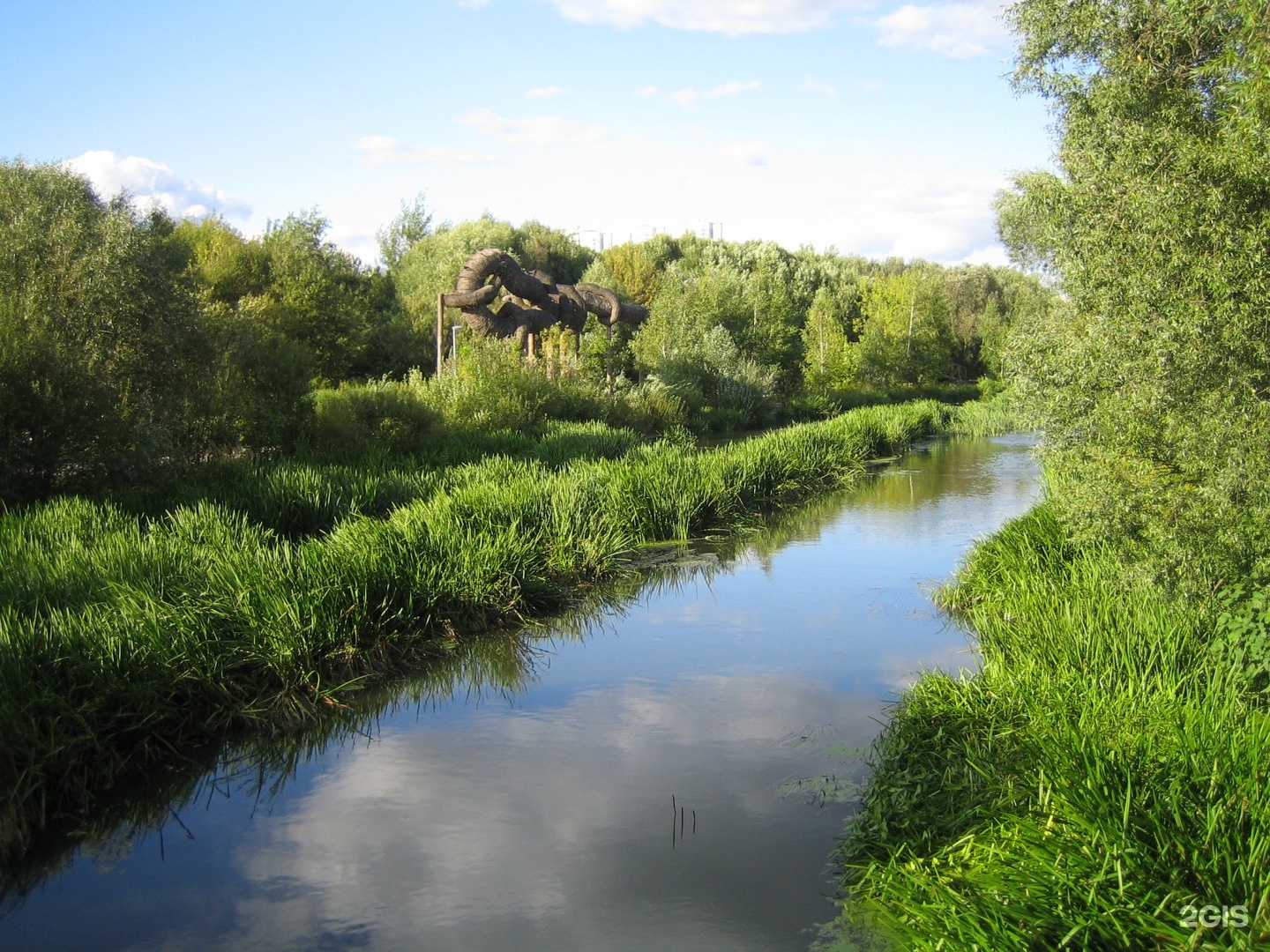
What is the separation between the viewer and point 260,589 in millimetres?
7266

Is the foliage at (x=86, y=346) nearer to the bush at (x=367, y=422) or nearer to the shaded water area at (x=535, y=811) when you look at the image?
the bush at (x=367, y=422)

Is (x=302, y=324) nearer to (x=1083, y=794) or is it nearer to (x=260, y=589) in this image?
(x=260, y=589)

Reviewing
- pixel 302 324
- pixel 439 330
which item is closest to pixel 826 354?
pixel 302 324

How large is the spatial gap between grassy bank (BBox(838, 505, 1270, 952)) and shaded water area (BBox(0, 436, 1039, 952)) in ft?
1.69

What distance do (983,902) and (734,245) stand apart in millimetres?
60518

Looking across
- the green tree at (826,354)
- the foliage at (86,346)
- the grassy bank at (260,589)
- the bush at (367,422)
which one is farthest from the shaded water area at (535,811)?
the green tree at (826,354)

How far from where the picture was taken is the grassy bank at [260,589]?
5.76 m

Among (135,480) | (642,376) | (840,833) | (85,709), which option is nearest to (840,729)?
(840,833)

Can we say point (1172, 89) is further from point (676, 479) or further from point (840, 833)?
point (676, 479)

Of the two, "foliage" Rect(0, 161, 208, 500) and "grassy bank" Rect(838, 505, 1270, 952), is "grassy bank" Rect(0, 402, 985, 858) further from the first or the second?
"grassy bank" Rect(838, 505, 1270, 952)

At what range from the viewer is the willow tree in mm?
6098

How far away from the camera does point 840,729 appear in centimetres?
678

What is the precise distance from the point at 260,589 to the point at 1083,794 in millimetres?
5439

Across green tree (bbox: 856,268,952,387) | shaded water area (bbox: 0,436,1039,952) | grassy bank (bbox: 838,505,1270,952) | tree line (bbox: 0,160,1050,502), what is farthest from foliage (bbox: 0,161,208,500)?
green tree (bbox: 856,268,952,387)
